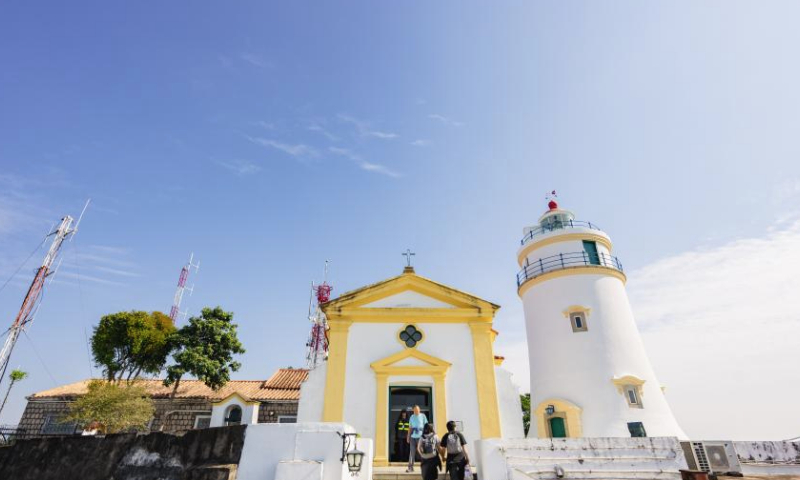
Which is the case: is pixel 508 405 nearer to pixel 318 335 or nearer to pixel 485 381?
pixel 485 381

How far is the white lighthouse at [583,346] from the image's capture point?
16.5m

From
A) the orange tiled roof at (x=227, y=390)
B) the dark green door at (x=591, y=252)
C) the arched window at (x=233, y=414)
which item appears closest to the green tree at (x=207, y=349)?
the orange tiled roof at (x=227, y=390)

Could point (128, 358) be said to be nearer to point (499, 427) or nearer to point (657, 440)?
point (499, 427)

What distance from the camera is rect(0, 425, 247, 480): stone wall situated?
8281mm

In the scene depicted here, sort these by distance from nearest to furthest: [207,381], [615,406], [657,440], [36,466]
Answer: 1. [657,440]
2. [36,466]
3. [615,406]
4. [207,381]

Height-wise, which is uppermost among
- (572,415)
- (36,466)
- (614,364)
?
(614,364)

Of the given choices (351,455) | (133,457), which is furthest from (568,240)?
(133,457)

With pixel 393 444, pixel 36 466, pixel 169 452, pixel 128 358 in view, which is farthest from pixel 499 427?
pixel 128 358

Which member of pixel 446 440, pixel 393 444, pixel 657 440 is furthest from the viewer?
pixel 393 444

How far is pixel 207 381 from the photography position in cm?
2345

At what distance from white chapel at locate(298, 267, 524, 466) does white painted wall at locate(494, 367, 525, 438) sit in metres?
0.03

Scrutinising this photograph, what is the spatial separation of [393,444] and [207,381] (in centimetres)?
1508

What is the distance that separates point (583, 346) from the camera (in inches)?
700

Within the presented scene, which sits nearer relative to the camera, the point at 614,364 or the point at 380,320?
the point at 380,320
